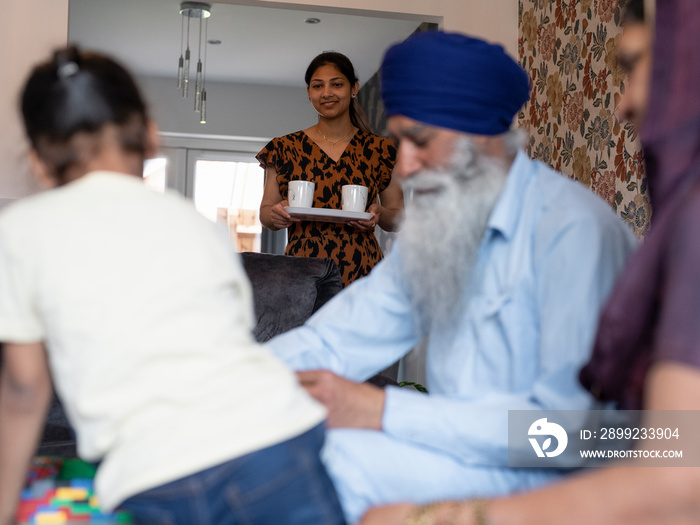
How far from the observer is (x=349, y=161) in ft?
10.4

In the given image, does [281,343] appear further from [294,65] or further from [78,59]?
[294,65]

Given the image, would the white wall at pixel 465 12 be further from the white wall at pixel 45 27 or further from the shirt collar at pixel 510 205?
the shirt collar at pixel 510 205

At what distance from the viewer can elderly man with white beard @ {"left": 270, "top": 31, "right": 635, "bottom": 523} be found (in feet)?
3.28

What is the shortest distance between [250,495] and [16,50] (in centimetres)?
335

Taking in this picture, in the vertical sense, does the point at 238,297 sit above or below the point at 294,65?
below

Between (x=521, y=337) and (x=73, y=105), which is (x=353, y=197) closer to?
(x=521, y=337)

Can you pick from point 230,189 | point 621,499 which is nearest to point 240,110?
point 230,189

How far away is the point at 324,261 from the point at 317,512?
5.77ft

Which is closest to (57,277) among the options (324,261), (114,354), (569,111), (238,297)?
(114,354)

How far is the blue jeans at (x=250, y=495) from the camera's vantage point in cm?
83

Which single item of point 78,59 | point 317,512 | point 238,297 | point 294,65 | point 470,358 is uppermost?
point 294,65

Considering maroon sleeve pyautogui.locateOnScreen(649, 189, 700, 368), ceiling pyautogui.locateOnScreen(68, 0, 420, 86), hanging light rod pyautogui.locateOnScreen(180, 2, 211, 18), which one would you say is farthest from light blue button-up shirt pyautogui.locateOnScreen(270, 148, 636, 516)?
hanging light rod pyautogui.locateOnScreen(180, 2, 211, 18)

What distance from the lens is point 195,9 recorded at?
5590mm

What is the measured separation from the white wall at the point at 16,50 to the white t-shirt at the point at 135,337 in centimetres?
294
